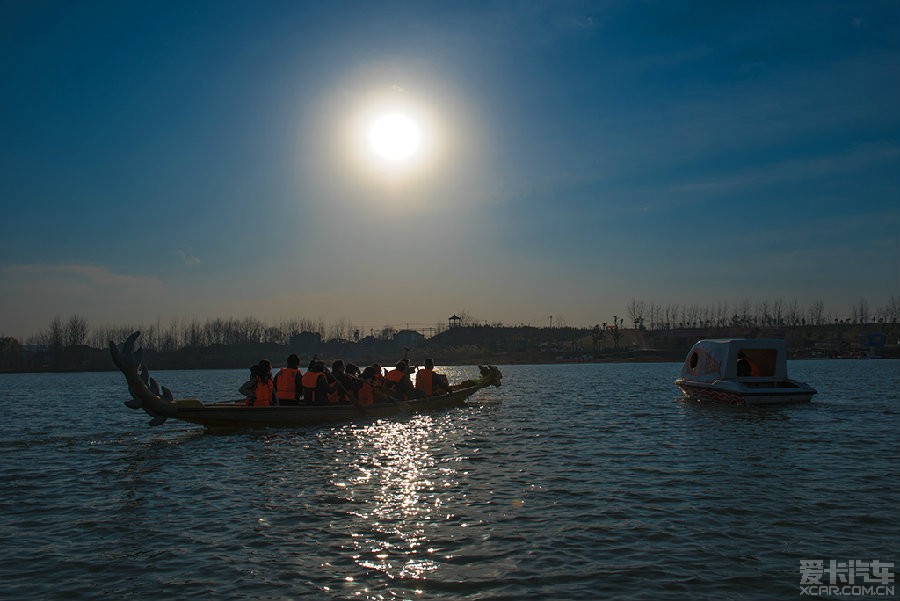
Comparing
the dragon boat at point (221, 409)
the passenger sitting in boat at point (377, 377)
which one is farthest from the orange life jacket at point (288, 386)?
the passenger sitting in boat at point (377, 377)

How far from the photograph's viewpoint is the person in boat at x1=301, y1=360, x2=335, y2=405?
24.5 metres

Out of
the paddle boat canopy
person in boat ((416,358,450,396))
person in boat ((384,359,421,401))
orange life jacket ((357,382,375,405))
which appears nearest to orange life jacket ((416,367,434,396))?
person in boat ((416,358,450,396))

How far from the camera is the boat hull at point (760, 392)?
27.8 metres

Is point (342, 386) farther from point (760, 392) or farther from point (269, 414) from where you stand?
point (760, 392)

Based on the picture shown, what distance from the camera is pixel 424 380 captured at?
30.5m

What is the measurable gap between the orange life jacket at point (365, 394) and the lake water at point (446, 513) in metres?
4.73

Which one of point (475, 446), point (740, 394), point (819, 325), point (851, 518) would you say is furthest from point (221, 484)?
point (819, 325)

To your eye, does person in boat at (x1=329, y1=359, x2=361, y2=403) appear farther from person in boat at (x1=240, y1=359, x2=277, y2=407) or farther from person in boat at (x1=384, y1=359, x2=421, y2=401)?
person in boat at (x1=240, y1=359, x2=277, y2=407)

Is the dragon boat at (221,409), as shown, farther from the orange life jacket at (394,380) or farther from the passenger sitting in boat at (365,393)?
the orange life jacket at (394,380)

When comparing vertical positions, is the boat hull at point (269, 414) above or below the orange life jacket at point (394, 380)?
below

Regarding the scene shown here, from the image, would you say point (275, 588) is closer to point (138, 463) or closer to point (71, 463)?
point (138, 463)

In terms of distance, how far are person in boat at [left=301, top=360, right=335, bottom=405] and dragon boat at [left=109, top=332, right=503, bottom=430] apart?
1.86 ft

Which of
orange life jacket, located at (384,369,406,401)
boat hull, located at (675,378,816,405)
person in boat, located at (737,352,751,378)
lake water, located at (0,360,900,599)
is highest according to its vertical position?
person in boat, located at (737,352,751,378)

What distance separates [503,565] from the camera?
8.42 metres
